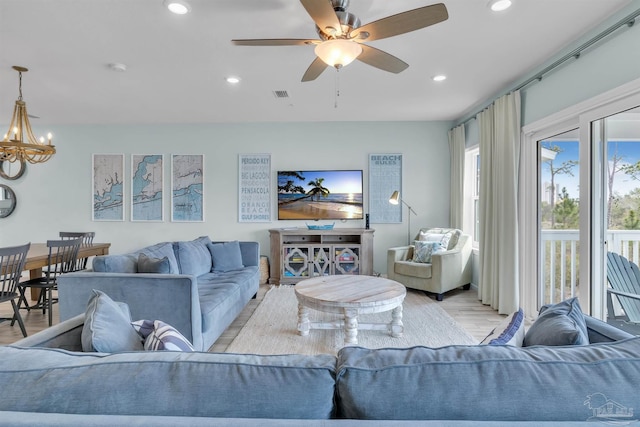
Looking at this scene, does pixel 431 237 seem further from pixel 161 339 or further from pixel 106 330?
pixel 106 330

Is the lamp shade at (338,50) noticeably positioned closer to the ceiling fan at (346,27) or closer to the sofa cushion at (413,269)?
the ceiling fan at (346,27)

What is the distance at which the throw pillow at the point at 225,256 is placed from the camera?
3.80m

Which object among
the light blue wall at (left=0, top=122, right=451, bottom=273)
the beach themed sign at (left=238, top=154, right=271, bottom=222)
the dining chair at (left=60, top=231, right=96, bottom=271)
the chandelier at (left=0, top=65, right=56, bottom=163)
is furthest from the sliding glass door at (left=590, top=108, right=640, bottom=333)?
the dining chair at (left=60, top=231, right=96, bottom=271)

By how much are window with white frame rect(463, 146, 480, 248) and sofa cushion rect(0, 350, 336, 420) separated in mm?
4600

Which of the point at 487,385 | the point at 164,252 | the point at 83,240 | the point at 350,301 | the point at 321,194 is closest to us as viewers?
the point at 487,385

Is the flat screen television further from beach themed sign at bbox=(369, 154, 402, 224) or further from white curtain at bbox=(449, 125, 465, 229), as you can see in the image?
white curtain at bbox=(449, 125, 465, 229)

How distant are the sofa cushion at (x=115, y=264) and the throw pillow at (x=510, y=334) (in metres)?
2.58

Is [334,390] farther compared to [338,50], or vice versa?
[338,50]

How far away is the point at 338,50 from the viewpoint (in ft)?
6.43

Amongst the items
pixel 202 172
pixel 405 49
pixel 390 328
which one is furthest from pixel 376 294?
pixel 202 172

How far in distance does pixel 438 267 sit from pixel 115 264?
3399 millimetres

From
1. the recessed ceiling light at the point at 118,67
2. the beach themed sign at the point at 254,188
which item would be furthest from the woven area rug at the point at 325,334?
the recessed ceiling light at the point at 118,67

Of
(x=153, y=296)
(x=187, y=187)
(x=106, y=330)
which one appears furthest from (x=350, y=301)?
(x=187, y=187)

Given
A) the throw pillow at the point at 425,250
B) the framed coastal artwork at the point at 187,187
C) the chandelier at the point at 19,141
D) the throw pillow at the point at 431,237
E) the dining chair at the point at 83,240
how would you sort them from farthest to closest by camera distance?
the framed coastal artwork at the point at 187,187, the throw pillow at the point at 431,237, the throw pillow at the point at 425,250, the dining chair at the point at 83,240, the chandelier at the point at 19,141
